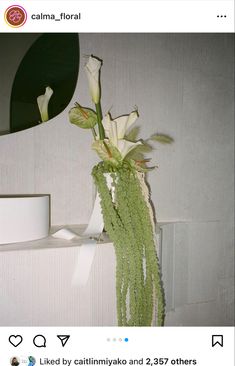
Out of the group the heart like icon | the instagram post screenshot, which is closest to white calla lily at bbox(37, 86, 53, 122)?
the instagram post screenshot

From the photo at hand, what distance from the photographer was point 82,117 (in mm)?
461

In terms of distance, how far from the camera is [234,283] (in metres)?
0.64

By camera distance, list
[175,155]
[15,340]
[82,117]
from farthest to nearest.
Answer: [175,155]
[82,117]
[15,340]

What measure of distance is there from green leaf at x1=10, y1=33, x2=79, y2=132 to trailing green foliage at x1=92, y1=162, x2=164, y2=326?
149 millimetres

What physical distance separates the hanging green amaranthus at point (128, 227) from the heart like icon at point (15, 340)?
11 cm

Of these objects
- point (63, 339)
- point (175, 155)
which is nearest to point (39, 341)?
point (63, 339)

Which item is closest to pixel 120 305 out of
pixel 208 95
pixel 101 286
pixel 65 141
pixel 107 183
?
pixel 101 286

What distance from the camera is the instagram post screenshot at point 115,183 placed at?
0.37m

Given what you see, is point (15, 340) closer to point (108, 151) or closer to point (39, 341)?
point (39, 341)

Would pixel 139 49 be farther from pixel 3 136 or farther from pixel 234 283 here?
pixel 234 283

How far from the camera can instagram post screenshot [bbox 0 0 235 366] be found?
371mm
